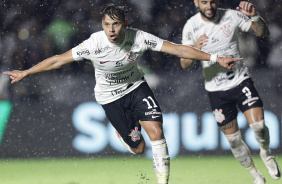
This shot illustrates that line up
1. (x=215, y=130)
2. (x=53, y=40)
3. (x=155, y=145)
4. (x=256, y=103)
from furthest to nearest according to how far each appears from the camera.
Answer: (x=53, y=40) → (x=215, y=130) → (x=256, y=103) → (x=155, y=145)

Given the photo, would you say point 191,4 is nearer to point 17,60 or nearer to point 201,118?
point 201,118

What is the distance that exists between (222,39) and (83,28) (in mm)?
3944

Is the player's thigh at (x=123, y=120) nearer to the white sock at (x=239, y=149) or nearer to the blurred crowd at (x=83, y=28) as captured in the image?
the white sock at (x=239, y=149)

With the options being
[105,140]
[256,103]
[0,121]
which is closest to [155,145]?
[256,103]

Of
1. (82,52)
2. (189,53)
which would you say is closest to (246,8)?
(189,53)

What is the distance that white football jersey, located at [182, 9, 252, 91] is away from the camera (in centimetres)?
689

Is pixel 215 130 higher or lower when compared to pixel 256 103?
lower

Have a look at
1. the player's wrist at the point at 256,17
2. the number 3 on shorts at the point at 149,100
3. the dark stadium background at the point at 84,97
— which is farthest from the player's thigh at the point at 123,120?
the dark stadium background at the point at 84,97

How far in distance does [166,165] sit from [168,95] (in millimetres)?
3456

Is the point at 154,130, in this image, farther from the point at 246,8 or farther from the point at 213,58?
the point at 246,8

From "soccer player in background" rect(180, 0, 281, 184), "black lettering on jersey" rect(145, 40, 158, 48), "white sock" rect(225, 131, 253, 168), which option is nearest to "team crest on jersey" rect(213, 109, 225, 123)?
"soccer player in background" rect(180, 0, 281, 184)

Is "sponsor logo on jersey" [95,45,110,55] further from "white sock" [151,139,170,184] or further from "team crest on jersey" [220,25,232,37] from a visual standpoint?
"team crest on jersey" [220,25,232,37]

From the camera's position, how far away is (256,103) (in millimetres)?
6777

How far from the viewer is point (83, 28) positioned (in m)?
10.3
